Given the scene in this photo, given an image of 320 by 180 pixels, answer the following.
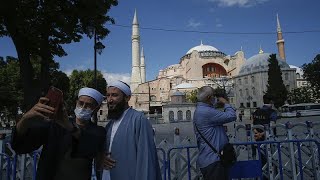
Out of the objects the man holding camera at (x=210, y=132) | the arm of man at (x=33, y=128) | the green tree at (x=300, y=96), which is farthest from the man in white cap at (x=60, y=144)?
the green tree at (x=300, y=96)

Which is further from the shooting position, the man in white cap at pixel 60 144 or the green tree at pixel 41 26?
the green tree at pixel 41 26

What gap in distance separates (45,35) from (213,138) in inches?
356

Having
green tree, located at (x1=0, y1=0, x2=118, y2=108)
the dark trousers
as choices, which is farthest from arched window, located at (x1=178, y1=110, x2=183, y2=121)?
the dark trousers

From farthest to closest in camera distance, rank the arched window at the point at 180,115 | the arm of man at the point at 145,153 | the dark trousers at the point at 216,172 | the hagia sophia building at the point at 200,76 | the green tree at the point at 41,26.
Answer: the hagia sophia building at the point at 200,76
the arched window at the point at 180,115
the green tree at the point at 41,26
the dark trousers at the point at 216,172
the arm of man at the point at 145,153

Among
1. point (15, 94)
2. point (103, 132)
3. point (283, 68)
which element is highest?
point (283, 68)

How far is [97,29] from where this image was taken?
13.0 m

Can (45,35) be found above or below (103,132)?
above

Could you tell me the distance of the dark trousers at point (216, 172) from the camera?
3.81m

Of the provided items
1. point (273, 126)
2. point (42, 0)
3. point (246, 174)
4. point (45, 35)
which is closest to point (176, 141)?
point (273, 126)

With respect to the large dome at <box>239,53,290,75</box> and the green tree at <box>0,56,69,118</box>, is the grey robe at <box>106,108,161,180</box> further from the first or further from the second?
the large dome at <box>239,53,290,75</box>

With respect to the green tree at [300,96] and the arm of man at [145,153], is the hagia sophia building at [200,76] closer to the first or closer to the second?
the green tree at [300,96]

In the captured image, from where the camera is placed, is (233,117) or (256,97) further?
(256,97)

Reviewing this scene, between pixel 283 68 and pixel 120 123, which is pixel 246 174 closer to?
pixel 120 123

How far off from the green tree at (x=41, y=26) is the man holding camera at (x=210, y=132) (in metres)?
7.59
